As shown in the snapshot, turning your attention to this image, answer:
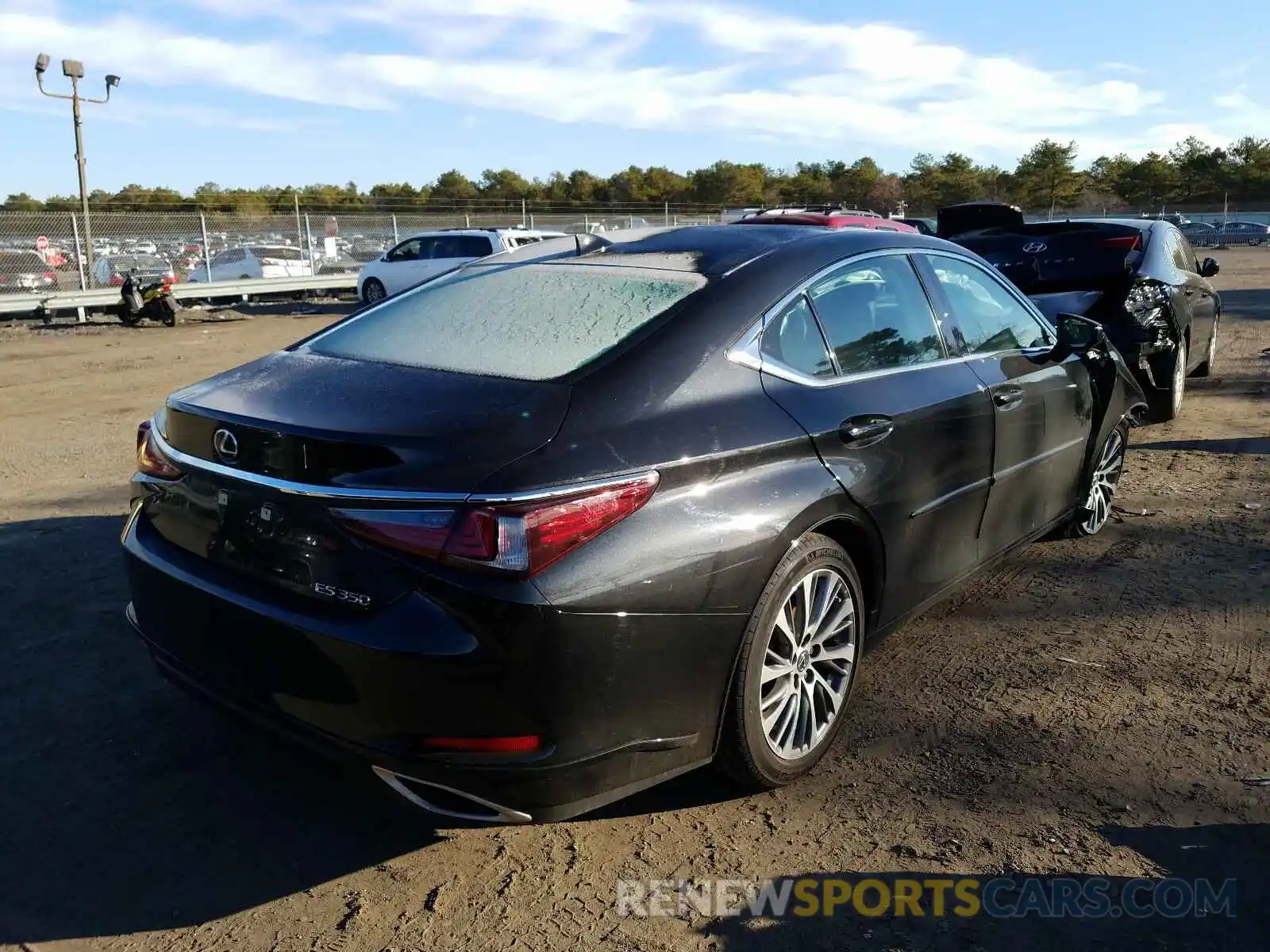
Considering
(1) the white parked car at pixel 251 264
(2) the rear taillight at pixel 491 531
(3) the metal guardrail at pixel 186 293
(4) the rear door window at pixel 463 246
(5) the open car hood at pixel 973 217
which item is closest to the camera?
(2) the rear taillight at pixel 491 531

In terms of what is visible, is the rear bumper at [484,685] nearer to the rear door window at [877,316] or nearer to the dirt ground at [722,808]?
the dirt ground at [722,808]

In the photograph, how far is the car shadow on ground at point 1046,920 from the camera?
236 centimetres

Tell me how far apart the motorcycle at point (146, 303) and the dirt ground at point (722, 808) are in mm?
14590

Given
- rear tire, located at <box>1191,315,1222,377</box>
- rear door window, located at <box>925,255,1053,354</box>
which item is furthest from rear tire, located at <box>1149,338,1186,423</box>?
rear door window, located at <box>925,255,1053,354</box>

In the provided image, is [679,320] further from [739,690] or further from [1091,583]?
[1091,583]

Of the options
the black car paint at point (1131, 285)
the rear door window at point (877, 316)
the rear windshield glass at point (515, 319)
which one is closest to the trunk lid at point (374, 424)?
the rear windshield glass at point (515, 319)

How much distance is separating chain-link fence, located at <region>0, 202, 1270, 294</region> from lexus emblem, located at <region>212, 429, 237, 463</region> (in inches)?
563

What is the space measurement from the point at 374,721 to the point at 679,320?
1.36 meters

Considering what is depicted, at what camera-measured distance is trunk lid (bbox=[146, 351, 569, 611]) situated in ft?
7.59

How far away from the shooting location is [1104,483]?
5199 mm

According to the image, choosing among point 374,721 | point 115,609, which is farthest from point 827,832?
point 115,609

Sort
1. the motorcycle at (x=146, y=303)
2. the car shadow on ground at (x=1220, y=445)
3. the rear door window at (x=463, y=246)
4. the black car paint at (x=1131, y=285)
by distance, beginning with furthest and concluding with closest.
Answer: the rear door window at (x=463, y=246) < the motorcycle at (x=146, y=303) < the black car paint at (x=1131, y=285) < the car shadow on ground at (x=1220, y=445)

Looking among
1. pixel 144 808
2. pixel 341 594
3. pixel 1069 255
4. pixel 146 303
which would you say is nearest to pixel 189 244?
pixel 146 303

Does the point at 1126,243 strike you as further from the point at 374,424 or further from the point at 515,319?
the point at 374,424
